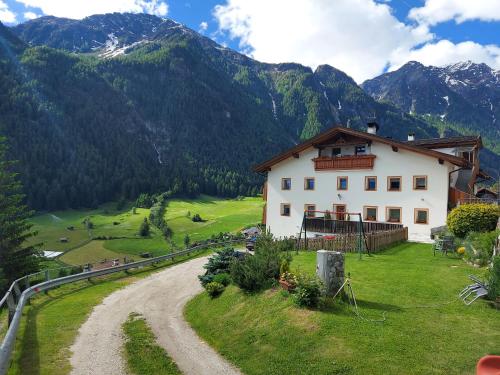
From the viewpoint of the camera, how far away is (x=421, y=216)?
116 ft

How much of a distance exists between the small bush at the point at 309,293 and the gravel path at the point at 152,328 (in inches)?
140

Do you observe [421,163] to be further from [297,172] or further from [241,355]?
[241,355]

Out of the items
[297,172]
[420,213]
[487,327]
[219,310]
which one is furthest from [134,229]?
[487,327]

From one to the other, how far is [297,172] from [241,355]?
32959 millimetres

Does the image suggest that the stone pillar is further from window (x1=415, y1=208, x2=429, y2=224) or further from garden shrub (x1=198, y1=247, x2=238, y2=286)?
window (x1=415, y1=208, x2=429, y2=224)

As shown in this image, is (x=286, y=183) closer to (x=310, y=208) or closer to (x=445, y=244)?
(x=310, y=208)

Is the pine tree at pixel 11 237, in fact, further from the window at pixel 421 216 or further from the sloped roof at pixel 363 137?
the window at pixel 421 216

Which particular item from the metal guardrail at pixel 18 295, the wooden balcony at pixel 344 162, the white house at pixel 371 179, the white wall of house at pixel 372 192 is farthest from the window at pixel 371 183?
the metal guardrail at pixel 18 295

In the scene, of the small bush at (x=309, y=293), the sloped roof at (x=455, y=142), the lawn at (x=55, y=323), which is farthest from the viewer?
the sloped roof at (x=455, y=142)

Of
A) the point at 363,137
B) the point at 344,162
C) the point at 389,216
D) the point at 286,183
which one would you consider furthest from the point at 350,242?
the point at 286,183

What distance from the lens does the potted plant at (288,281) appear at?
50.7 feet

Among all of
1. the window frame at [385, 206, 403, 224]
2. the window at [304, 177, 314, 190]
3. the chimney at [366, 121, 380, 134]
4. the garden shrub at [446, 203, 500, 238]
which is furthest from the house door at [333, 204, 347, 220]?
the garden shrub at [446, 203, 500, 238]

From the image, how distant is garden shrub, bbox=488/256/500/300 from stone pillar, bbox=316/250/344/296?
536cm

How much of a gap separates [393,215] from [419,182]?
4037 millimetres
